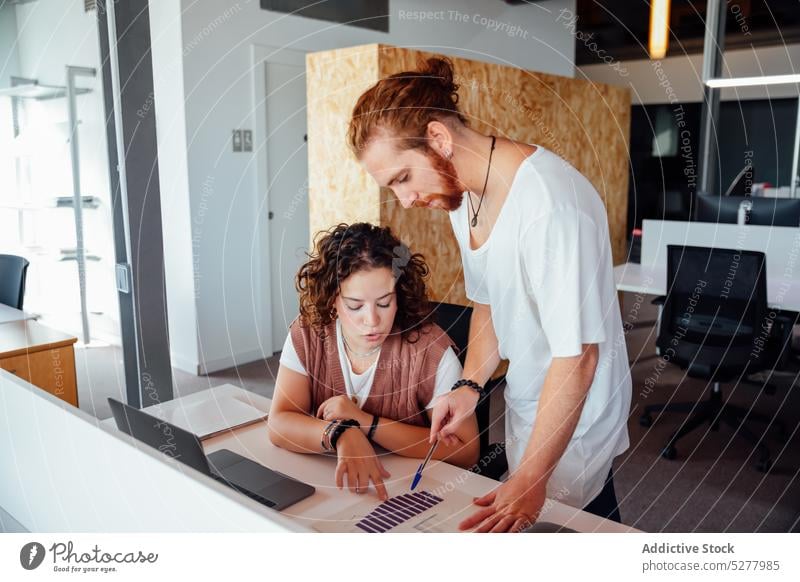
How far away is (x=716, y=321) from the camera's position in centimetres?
278

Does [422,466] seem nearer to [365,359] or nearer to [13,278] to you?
[365,359]

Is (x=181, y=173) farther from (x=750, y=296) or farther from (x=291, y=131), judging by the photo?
(x=750, y=296)

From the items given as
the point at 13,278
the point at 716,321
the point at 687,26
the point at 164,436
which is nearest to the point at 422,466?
the point at 164,436

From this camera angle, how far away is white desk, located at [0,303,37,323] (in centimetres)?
232

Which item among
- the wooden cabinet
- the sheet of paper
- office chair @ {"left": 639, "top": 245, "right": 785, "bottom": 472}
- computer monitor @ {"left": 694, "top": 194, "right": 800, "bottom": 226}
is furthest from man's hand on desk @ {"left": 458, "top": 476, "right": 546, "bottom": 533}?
computer monitor @ {"left": 694, "top": 194, "right": 800, "bottom": 226}

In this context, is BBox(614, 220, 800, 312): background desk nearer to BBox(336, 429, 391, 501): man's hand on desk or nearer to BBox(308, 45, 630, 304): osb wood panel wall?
BBox(308, 45, 630, 304): osb wood panel wall

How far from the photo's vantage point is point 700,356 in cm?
274

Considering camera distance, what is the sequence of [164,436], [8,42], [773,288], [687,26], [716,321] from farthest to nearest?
[687,26] → [773,288] → [716,321] → [8,42] → [164,436]

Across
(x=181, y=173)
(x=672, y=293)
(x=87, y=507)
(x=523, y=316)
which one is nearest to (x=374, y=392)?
(x=523, y=316)

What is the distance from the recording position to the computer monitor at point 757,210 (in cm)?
329

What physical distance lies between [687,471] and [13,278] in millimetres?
2636

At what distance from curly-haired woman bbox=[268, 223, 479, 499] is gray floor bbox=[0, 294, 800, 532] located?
610 mm

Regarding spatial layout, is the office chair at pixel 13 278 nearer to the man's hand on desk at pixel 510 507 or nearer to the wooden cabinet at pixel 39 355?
the wooden cabinet at pixel 39 355

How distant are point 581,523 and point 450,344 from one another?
1.15ft
